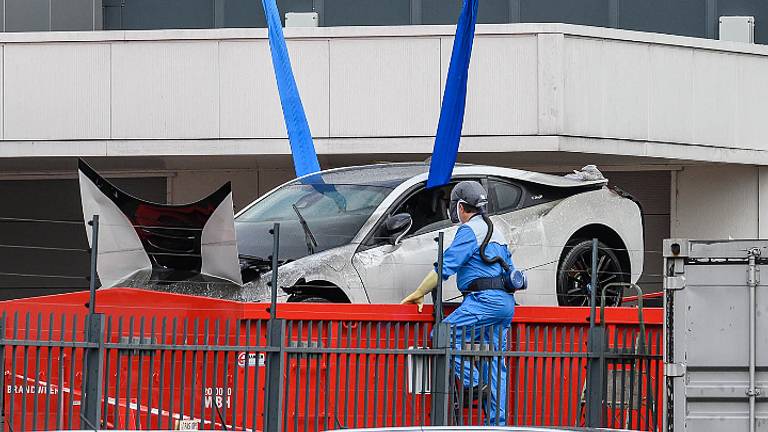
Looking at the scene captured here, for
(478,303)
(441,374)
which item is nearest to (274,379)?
(441,374)

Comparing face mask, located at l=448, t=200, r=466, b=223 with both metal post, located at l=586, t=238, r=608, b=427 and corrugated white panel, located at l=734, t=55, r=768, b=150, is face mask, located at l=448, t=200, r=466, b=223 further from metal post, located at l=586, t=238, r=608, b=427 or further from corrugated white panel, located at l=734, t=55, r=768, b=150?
corrugated white panel, located at l=734, t=55, r=768, b=150

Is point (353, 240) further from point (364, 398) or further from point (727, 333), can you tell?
point (727, 333)

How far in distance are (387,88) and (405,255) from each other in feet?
32.1

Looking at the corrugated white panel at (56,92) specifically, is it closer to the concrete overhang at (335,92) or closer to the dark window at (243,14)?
the concrete overhang at (335,92)

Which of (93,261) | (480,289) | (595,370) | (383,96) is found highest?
(383,96)

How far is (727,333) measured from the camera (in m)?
10.5

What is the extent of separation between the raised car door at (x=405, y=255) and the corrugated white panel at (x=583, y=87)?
8708mm

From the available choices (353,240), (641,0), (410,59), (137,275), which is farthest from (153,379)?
(641,0)

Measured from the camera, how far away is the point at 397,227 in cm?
1313

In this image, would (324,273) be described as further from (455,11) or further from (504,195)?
(455,11)

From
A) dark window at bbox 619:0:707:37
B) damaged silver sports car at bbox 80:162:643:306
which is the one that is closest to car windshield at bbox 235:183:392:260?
damaged silver sports car at bbox 80:162:643:306

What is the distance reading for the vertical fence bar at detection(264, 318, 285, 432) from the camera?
35.7 ft

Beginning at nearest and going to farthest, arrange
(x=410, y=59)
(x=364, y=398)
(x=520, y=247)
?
1. (x=364, y=398)
2. (x=520, y=247)
3. (x=410, y=59)

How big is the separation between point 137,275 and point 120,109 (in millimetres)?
11562
